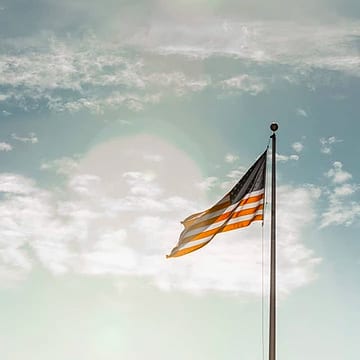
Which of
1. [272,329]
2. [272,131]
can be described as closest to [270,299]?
[272,329]

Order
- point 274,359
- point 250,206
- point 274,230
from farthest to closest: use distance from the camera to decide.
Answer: point 250,206 < point 274,230 < point 274,359

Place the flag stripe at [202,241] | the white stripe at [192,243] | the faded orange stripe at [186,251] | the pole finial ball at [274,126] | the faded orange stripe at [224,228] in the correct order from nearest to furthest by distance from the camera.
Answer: the faded orange stripe at [224,228] → the flag stripe at [202,241] → the pole finial ball at [274,126] → the white stripe at [192,243] → the faded orange stripe at [186,251]

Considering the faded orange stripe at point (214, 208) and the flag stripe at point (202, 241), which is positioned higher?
the faded orange stripe at point (214, 208)

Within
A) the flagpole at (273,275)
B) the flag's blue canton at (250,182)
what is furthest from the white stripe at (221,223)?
the flagpole at (273,275)

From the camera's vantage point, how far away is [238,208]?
3111cm

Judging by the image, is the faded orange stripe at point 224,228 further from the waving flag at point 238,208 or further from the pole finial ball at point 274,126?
the pole finial ball at point 274,126

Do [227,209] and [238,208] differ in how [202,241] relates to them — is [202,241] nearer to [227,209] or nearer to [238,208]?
[227,209]

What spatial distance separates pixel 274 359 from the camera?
87.1ft

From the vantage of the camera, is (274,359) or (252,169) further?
(252,169)

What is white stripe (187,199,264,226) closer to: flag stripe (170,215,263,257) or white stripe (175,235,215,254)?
flag stripe (170,215,263,257)

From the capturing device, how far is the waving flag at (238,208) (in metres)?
30.9

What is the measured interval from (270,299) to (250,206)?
482 centimetres

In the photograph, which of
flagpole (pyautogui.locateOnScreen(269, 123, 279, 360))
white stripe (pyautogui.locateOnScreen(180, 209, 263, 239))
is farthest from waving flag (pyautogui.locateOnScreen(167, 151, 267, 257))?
flagpole (pyautogui.locateOnScreen(269, 123, 279, 360))

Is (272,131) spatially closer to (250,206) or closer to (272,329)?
(250,206)
